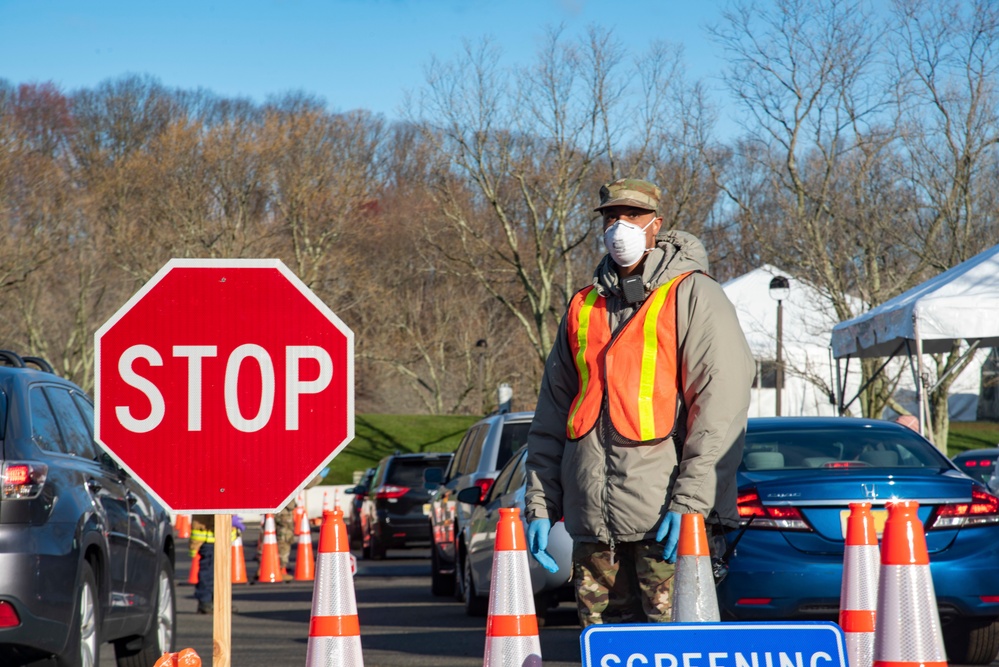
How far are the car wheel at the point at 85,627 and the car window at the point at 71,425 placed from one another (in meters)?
0.73

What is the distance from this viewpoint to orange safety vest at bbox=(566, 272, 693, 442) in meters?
4.55

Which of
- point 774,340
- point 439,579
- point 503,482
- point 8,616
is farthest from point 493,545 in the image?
point 774,340

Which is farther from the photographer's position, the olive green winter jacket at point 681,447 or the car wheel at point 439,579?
the car wheel at point 439,579

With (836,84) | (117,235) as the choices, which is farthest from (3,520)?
(117,235)

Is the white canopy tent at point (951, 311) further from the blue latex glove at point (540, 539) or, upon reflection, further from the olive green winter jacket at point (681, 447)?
the blue latex glove at point (540, 539)

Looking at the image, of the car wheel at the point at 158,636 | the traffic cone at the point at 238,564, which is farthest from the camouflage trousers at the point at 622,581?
the traffic cone at the point at 238,564

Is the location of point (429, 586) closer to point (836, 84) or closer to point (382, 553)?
point (382, 553)

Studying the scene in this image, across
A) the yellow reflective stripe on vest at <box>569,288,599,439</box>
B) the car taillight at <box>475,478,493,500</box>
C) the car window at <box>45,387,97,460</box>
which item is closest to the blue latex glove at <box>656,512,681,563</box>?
the yellow reflective stripe on vest at <box>569,288,599,439</box>

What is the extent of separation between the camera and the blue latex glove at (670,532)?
4.39 m

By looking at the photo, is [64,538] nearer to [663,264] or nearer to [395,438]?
[663,264]

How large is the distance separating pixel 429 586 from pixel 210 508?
12920 millimetres

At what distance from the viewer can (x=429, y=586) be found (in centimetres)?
1738

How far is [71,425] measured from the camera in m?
7.91

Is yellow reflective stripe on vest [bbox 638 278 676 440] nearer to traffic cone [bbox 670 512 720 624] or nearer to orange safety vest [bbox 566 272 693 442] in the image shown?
orange safety vest [bbox 566 272 693 442]
